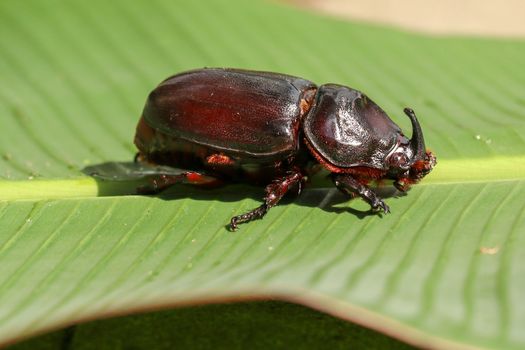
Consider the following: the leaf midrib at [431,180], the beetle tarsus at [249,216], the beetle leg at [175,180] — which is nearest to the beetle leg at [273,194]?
the beetle tarsus at [249,216]

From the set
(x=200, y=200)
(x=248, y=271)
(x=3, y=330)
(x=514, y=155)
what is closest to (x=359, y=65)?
(x=514, y=155)

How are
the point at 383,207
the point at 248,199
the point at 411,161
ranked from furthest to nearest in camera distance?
the point at 248,199 → the point at 411,161 → the point at 383,207

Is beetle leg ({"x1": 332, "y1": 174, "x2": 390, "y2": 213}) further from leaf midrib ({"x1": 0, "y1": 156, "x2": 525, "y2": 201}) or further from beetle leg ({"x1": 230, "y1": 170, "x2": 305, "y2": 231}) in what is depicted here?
leaf midrib ({"x1": 0, "y1": 156, "x2": 525, "y2": 201})

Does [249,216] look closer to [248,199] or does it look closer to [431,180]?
[248,199]

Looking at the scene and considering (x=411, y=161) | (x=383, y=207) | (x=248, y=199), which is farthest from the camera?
(x=248, y=199)

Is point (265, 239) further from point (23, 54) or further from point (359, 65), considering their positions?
point (23, 54)

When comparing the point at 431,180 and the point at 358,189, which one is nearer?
the point at 358,189

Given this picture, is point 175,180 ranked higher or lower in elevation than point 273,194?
higher

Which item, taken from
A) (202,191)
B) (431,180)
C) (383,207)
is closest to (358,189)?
(383,207)
